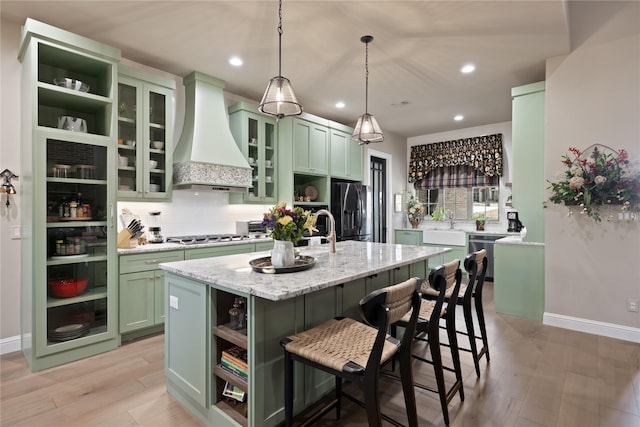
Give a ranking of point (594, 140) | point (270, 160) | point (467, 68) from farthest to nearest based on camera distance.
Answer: point (270, 160) → point (467, 68) → point (594, 140)

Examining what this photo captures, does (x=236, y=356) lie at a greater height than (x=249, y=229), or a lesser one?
lesser

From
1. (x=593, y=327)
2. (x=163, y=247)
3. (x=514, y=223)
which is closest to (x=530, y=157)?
(x=514, y=223)

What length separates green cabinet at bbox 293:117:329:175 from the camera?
15.7ft

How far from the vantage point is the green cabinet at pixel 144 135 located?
3.32 meters

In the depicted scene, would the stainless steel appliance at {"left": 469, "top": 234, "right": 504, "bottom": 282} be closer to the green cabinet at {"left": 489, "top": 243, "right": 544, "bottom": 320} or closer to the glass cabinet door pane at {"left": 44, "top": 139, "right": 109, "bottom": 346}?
the green cabinet at {"left": 489, "top": 243, "right": 544, "bottom": 320}

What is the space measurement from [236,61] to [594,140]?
3.85 meters

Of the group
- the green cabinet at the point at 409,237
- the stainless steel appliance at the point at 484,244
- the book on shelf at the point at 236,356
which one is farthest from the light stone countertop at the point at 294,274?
the green cabinet at the point at 409,237

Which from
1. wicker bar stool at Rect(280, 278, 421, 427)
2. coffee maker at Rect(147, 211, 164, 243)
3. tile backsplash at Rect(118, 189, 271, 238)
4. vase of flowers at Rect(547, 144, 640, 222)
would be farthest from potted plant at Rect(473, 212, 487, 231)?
coffee maker at Rect(147, 211, 164, 243)

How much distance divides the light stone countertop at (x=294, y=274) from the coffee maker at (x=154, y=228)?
1590 millimetres

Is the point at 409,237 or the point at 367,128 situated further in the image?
the point at 409,237

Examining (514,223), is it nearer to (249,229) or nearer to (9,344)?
(249,229)

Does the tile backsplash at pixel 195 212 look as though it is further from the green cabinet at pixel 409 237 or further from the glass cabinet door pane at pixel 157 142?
the green cabinet at pixel 409 237

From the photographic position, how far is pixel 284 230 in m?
2.01

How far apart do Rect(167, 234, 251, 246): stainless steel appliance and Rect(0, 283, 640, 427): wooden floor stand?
1.11 metres
